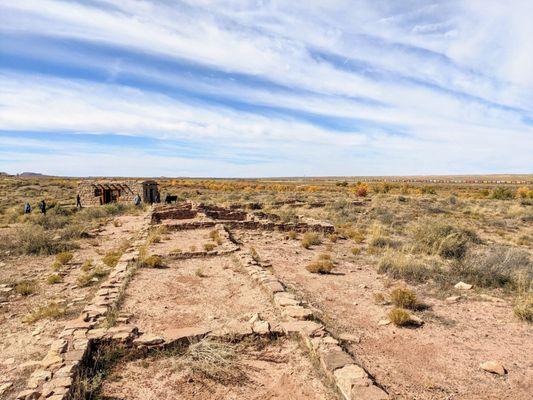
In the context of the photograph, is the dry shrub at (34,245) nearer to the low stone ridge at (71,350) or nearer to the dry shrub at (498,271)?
the low stone ridge at (71,350)

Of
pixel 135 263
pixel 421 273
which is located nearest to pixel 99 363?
pixel 135 263

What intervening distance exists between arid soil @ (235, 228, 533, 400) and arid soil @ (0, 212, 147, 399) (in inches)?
171

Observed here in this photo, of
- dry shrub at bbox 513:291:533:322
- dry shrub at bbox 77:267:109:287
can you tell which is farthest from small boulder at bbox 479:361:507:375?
dry shrub at bbox 77:267:109:287

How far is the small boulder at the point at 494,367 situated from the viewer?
4730 mm

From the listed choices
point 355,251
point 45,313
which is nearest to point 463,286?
point 355,251

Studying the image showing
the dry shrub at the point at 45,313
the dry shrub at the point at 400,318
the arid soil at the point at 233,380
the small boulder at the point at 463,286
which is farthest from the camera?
the small boulder at the point at 463,286

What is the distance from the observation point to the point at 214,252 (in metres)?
11.1

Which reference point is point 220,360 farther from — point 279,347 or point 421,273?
point 421,273

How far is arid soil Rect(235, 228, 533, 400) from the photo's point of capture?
4477mm

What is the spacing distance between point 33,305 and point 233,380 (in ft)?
16.5

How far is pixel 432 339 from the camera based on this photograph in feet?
18.7

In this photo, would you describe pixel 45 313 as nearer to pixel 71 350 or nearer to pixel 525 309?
pixel 71 350

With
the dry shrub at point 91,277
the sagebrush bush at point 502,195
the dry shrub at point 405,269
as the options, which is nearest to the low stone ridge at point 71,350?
the dry shrub at point 91,277

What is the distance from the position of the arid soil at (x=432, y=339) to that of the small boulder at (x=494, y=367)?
65 millimetres
